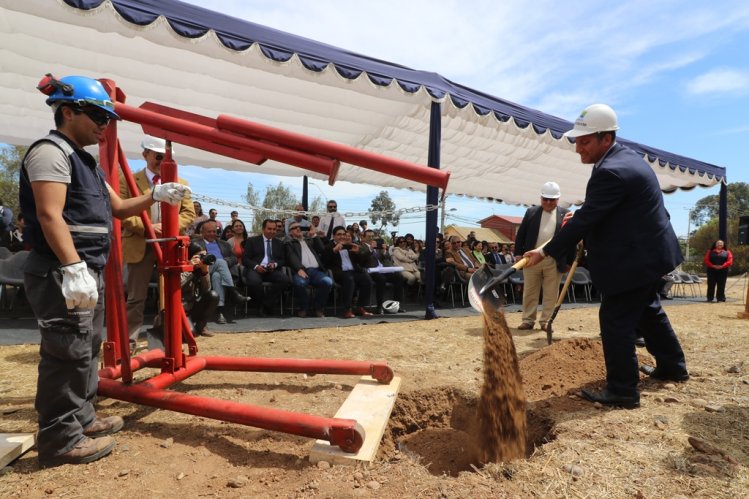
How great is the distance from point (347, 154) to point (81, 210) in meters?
1.24

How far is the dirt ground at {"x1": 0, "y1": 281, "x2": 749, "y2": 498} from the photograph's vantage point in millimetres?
1858

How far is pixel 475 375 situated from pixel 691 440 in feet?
5.27

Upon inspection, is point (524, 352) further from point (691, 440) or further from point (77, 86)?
point (77, 86)

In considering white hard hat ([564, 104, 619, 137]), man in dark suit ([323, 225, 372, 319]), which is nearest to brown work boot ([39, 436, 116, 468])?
white hard hat ([564, 104, 619, 137])

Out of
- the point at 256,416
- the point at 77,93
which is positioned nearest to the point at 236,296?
the point at 256,416

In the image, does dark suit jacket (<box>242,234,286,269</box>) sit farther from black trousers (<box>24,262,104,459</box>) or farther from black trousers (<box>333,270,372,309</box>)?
black trousers (<box>24,262,104,459</box>)

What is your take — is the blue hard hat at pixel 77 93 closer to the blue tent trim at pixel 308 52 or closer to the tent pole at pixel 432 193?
the blue tent trim at pixel 308 52

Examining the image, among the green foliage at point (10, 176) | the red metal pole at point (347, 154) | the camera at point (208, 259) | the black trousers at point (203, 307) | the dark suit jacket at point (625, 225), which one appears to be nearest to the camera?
the red metal pole at point (347, 154)

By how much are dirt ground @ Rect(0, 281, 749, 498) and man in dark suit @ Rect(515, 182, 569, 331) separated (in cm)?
168

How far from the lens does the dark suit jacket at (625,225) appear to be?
2754 millimetres

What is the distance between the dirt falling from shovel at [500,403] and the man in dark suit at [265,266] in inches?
164

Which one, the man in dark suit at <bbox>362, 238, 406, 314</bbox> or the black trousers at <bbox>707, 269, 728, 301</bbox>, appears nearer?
the man in dark suit at <bbox>362, 238, 406, 314</bbox>

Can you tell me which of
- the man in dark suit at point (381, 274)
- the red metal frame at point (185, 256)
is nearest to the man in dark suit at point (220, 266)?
the man in dark suit at point (381, 274)

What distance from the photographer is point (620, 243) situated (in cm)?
281
